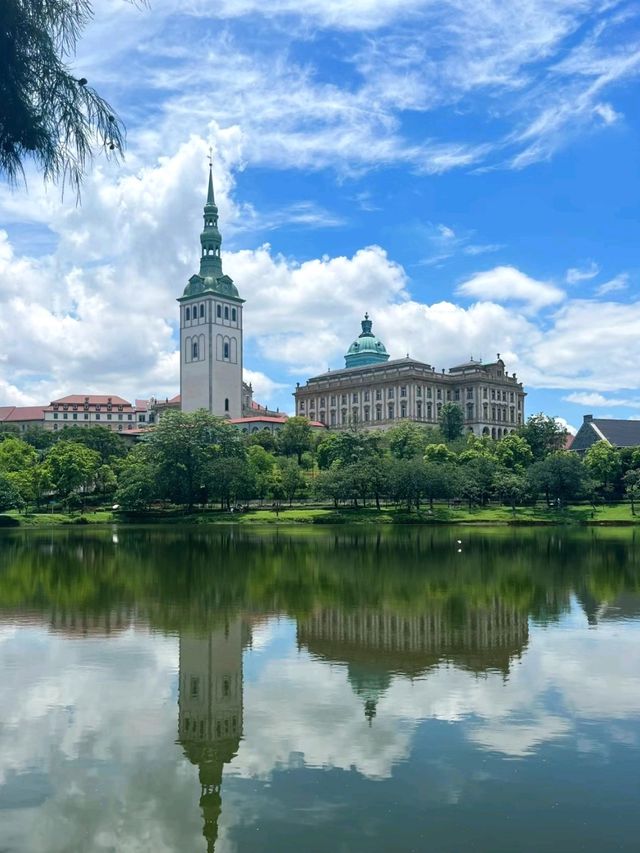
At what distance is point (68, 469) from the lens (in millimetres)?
89000

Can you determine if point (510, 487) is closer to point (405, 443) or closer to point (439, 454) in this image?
point (439, 454)

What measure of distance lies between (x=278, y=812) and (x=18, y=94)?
812 centimetres

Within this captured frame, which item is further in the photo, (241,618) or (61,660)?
(241,618)

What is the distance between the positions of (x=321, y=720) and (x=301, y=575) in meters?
20.9

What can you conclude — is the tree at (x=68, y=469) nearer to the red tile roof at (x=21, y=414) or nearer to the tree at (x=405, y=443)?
the tree at (x=405, y=443)

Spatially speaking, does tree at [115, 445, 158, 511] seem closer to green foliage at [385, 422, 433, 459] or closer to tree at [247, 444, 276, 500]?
tree at [247, 444, 276, 500]

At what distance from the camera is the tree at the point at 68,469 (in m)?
89.2

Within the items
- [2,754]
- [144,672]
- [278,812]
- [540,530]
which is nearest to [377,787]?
[278,812]

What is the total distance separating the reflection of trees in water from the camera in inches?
1008

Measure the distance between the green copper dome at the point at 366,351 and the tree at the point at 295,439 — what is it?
162ft

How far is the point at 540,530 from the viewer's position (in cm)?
6800

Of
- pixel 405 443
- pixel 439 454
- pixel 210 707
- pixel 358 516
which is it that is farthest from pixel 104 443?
pixel 210 707

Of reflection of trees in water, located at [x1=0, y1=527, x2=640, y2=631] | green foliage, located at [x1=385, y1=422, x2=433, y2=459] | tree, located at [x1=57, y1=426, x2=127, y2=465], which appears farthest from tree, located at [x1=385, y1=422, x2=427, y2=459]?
reflection of trees in water, located at [x1=0, y1=527, x2=640, y2=631]

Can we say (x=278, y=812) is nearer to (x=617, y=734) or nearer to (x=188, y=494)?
(x=617, y=734)
